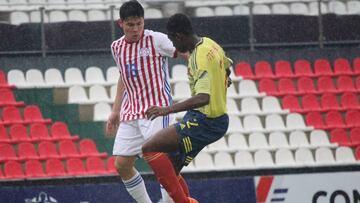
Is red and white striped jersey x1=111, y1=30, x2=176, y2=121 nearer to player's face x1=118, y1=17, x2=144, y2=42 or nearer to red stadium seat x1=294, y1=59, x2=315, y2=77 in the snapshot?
player's face x1=118, y1=17, x2=144, y2=42

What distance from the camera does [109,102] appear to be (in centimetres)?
1485

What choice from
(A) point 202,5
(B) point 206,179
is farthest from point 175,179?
(A) point 202,5

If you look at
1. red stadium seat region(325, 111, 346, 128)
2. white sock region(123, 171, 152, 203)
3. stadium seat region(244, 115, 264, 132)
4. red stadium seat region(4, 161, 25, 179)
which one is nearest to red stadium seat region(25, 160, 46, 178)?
red stadium seat region(4, 161, 25, 179)

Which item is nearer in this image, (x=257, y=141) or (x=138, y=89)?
(x=138, y=89)

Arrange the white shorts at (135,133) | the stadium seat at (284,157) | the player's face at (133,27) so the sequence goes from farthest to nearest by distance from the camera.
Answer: the stadium seat at (284,157)
the white shorts at (135,133)
the player's face at (133,27)

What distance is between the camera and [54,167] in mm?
13828

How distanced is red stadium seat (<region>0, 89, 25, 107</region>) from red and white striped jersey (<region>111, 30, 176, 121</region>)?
568 cm

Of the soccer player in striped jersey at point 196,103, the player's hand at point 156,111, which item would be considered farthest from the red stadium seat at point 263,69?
the player's hand at point 156,111

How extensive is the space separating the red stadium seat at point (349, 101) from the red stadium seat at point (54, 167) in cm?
419

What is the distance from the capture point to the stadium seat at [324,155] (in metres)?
14.6

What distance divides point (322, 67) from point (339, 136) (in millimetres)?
1305

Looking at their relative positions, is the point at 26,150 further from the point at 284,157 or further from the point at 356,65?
the point at 356,65

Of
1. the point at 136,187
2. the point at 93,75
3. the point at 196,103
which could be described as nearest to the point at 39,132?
the point at 93,75

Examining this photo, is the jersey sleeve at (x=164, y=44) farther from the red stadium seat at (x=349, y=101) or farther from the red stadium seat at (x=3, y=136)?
the red stadium seat at (x=349, y=101)
